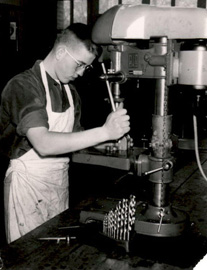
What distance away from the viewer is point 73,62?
1.86 metres

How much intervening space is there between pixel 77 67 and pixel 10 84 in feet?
1.08

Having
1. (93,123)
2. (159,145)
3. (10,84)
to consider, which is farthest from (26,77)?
(93,123)

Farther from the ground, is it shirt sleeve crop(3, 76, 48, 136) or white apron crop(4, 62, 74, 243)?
shirt sleeve crop(3, 76, 48, 136)

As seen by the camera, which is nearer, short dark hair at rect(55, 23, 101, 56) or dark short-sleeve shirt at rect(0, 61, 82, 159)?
dark short-sleeve shirt at rect(0, 61, 82, 159)

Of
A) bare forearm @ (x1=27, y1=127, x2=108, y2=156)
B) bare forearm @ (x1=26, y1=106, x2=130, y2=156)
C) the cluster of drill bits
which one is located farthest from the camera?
bare forearm @ (x1=27, y1=127, x2=108, y2=156)

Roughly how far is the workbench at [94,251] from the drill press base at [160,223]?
0.07ft

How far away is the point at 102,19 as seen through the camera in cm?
137

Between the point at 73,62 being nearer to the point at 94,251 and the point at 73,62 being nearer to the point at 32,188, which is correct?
the point at 32,188

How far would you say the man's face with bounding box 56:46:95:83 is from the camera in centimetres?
184


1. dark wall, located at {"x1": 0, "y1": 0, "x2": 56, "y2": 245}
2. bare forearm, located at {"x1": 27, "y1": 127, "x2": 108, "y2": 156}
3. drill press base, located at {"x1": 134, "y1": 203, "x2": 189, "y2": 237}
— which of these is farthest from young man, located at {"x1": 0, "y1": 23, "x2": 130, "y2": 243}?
dark wall, located at {"x1": 0, "y1": 0, "x2": 56, "y2": 245}

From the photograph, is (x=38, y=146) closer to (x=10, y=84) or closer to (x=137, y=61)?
(x=10, y=84)

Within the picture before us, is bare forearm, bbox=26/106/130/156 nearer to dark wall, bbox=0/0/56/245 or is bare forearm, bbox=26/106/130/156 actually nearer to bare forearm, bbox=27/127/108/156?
bare forearm, bbox=27/127/108/156

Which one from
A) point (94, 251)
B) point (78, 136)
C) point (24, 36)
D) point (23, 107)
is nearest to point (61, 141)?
point (78, 136)

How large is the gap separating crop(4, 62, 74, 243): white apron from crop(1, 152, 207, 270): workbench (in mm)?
460
